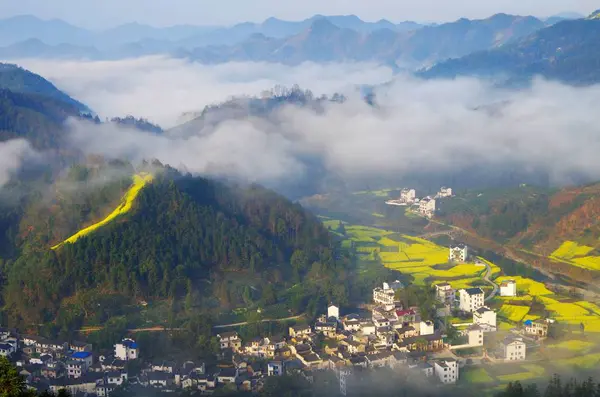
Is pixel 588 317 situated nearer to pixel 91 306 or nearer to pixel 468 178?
pixel 91 306

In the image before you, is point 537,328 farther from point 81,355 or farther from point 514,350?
point 81,355

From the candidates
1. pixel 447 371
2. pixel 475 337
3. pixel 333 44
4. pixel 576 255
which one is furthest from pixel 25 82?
pixel 333 44

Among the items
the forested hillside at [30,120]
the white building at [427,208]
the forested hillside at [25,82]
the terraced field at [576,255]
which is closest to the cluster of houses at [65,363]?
the terraced field at [576,255]

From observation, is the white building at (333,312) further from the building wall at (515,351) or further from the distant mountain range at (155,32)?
the distant mountain range at (155,32)

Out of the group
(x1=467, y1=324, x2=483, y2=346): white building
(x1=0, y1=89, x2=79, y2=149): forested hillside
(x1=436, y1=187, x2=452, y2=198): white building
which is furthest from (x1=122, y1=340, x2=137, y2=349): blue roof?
(x1=436, y1=187, x2=452, y2=198): white building

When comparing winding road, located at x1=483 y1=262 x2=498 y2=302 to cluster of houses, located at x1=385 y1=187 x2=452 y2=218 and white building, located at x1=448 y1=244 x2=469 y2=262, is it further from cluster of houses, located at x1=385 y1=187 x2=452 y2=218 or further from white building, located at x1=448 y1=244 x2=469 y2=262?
cluster of houses, located at x1=385 y1=187 x2=452 y2=218

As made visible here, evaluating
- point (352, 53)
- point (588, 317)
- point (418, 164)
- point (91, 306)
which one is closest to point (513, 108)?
point (418, 164)
